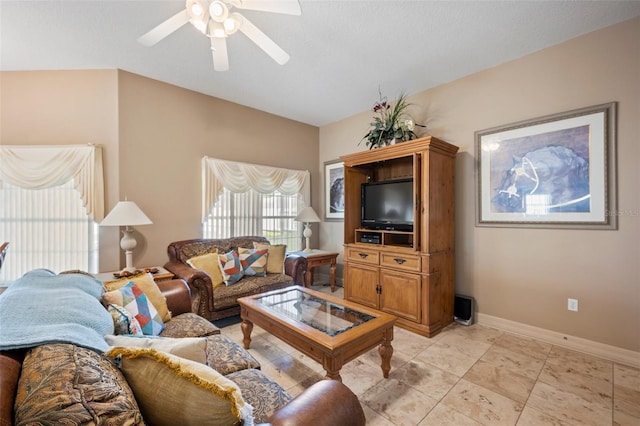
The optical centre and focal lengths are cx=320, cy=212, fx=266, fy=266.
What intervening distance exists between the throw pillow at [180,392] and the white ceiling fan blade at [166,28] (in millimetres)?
1935

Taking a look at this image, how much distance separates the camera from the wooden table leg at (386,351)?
197cm

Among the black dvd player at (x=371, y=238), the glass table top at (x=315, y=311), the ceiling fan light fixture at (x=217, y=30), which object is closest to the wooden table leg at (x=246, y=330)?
the glass table top at (x=315, y=311)

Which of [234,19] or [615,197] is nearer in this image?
[234,19]

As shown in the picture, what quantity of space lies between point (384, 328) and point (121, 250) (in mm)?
2935

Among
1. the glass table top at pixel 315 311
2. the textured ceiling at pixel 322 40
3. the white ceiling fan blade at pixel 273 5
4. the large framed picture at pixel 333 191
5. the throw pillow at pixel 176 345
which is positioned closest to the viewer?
the throw pillow at pixel 176 345

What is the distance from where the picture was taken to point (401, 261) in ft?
9.61

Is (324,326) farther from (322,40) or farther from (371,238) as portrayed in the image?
(322,40)

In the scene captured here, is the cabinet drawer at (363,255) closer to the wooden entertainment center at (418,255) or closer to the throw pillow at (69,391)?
the wooden entertainment center at (418,255)

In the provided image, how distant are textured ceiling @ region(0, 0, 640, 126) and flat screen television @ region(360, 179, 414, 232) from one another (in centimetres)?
125

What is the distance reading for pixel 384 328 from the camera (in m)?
1.91

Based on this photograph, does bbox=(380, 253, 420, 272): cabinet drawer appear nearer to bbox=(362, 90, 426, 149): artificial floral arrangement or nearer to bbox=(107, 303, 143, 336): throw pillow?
bbox=(362, 90, 426, 149): artificial floral arrangement

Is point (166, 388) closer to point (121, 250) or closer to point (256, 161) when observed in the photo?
point (121, 250)

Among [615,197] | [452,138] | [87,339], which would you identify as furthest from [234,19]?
[615,197]

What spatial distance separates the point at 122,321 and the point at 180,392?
3.07 feet
